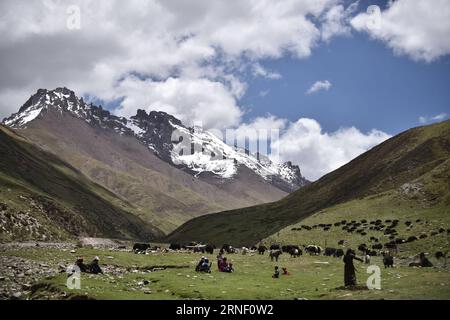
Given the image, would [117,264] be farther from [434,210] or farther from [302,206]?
[302,206]

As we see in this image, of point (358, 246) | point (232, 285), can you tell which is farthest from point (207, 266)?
point (358, 246)

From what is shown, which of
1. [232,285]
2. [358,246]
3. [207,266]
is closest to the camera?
[232,285]

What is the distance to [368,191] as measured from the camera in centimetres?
13650

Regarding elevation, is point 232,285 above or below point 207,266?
below

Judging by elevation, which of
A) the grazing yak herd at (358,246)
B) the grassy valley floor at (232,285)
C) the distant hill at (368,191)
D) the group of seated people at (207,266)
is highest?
the distant hill at (368,191)

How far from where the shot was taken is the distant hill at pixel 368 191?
105825 millimetres

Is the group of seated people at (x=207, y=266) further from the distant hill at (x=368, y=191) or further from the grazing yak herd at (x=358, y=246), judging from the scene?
the distant hill at (x=368, y=191)

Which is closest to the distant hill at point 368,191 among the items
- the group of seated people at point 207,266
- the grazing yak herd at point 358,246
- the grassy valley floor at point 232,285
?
the grazing yak herd at point 358,246

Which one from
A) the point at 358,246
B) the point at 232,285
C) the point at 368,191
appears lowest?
the point at 232,285

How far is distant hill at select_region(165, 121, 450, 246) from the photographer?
106 metres

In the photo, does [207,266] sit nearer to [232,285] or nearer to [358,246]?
[232,285]

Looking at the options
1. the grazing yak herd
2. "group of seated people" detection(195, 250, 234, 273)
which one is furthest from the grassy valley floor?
the grazing yak herd

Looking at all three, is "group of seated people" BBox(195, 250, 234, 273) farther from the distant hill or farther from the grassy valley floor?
the distant hill
